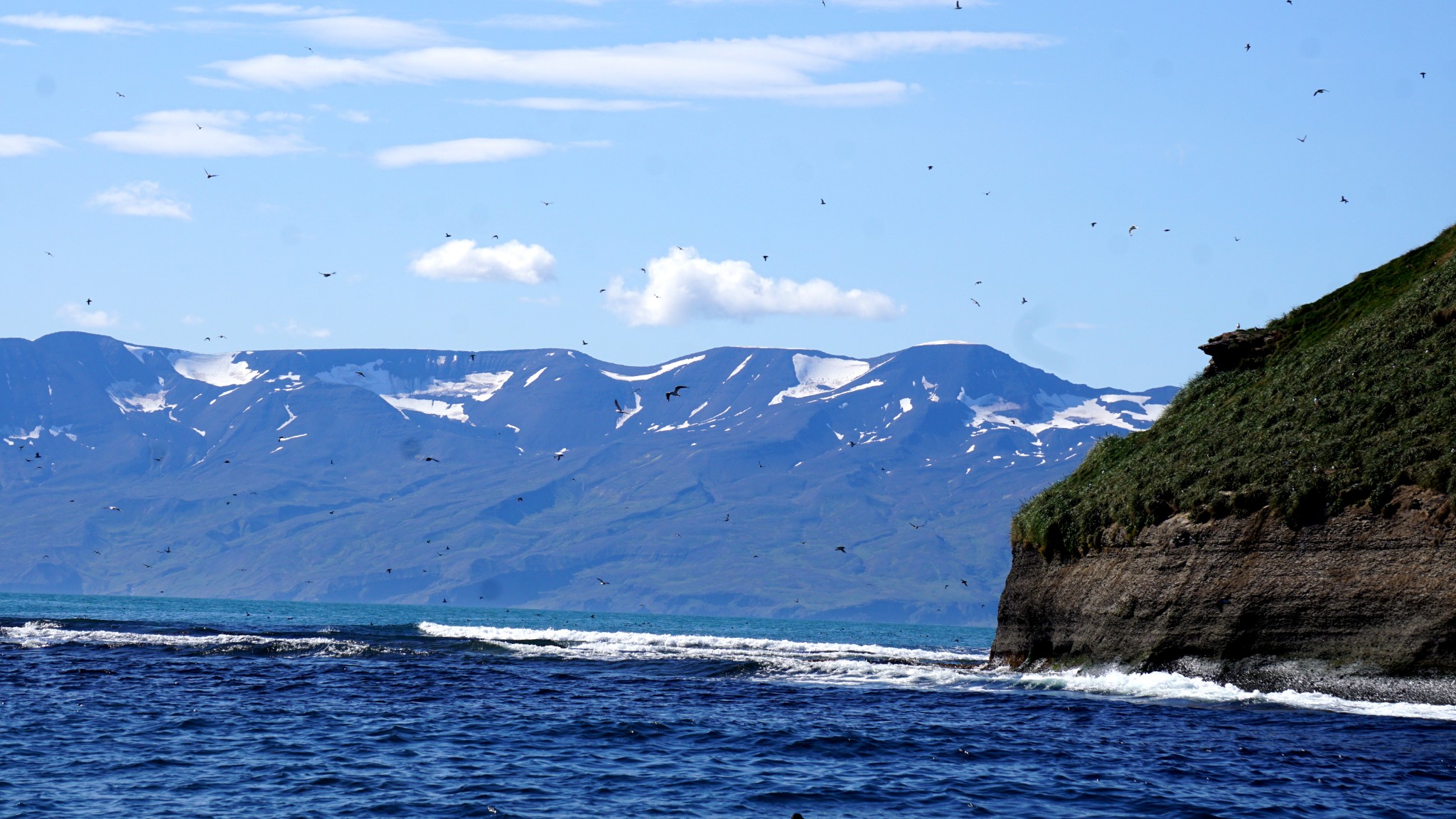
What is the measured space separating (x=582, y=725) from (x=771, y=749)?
638 cm

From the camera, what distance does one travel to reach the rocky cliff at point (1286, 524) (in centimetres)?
3875

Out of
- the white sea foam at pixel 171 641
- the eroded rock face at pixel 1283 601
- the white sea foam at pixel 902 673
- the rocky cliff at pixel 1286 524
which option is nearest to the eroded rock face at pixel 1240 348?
the rocky cliff at pixel 1286 524

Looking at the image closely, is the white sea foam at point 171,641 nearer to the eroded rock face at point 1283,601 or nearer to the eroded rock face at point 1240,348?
the eroded rock face at point 1283,601

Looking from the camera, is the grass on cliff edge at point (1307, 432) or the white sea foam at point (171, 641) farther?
the white sea foam at point (171, 641)

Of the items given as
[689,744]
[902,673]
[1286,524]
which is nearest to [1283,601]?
[1286,524]

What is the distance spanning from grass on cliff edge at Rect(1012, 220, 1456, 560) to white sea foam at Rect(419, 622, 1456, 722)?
18.9 feet

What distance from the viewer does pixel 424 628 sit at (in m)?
95.5

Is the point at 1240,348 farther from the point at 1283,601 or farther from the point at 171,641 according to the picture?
the point at 171,641

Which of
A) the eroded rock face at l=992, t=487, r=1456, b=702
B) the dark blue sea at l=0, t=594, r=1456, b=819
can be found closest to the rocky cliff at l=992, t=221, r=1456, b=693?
the eroded rock face at l=992, t=487, r=1456, b=702

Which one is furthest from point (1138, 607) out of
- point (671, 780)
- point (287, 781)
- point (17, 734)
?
point (17, 734)

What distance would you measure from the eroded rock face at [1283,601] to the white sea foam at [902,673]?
89 centimetres

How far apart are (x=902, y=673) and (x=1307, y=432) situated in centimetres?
1717

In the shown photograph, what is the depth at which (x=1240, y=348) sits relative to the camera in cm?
6097

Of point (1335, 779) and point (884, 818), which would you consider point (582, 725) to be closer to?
point (884, 818)
